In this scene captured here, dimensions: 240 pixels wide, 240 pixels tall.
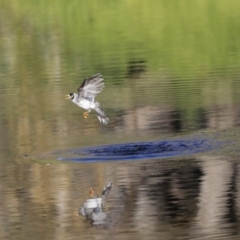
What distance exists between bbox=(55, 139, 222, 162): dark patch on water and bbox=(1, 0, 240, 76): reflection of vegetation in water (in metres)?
8.64

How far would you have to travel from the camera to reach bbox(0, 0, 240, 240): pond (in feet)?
36.0

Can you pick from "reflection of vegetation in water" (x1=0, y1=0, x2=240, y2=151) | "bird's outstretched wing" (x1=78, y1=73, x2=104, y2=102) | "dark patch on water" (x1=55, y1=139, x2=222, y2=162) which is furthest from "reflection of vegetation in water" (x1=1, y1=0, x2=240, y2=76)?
"bird's outstretched wing" (x1=78, y1=73, x2=104, y2=102)

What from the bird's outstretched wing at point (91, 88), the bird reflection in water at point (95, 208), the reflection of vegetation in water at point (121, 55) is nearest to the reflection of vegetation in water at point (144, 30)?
the reflection of vegetation in water at point (121, 55)

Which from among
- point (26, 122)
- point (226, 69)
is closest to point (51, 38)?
point (226, 69)

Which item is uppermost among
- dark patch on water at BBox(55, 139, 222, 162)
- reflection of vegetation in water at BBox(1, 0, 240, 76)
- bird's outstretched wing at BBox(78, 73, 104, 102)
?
reflection of vegetation in water at BBox(1, 0, 240, 76)

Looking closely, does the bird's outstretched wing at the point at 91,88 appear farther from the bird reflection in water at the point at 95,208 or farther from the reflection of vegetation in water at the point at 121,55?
A: the reflection of vegetation in water at the point at 121,55

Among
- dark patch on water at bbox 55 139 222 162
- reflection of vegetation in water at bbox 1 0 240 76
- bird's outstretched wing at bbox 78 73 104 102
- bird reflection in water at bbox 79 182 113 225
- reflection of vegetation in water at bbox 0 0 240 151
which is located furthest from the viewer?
reflection of vegetation in water at bbox 1 0 240 76

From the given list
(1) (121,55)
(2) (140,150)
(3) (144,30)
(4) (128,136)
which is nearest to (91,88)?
(2) (140,150)

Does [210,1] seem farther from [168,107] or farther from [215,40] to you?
[168,107]

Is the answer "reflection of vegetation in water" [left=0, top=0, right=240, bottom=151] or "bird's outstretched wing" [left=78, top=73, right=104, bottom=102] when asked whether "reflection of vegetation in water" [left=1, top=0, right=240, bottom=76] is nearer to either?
"reflection of vegetation in water" [left=0, top=0, right=240, bottom=151]

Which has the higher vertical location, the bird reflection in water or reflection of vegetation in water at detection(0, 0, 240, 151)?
reflection of vegetation in water at detection(0, 0, 240, 151)

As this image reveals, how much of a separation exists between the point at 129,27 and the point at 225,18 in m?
3.37

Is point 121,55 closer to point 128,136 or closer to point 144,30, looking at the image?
point 144,30

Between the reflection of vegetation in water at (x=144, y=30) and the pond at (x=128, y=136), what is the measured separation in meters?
0.09
